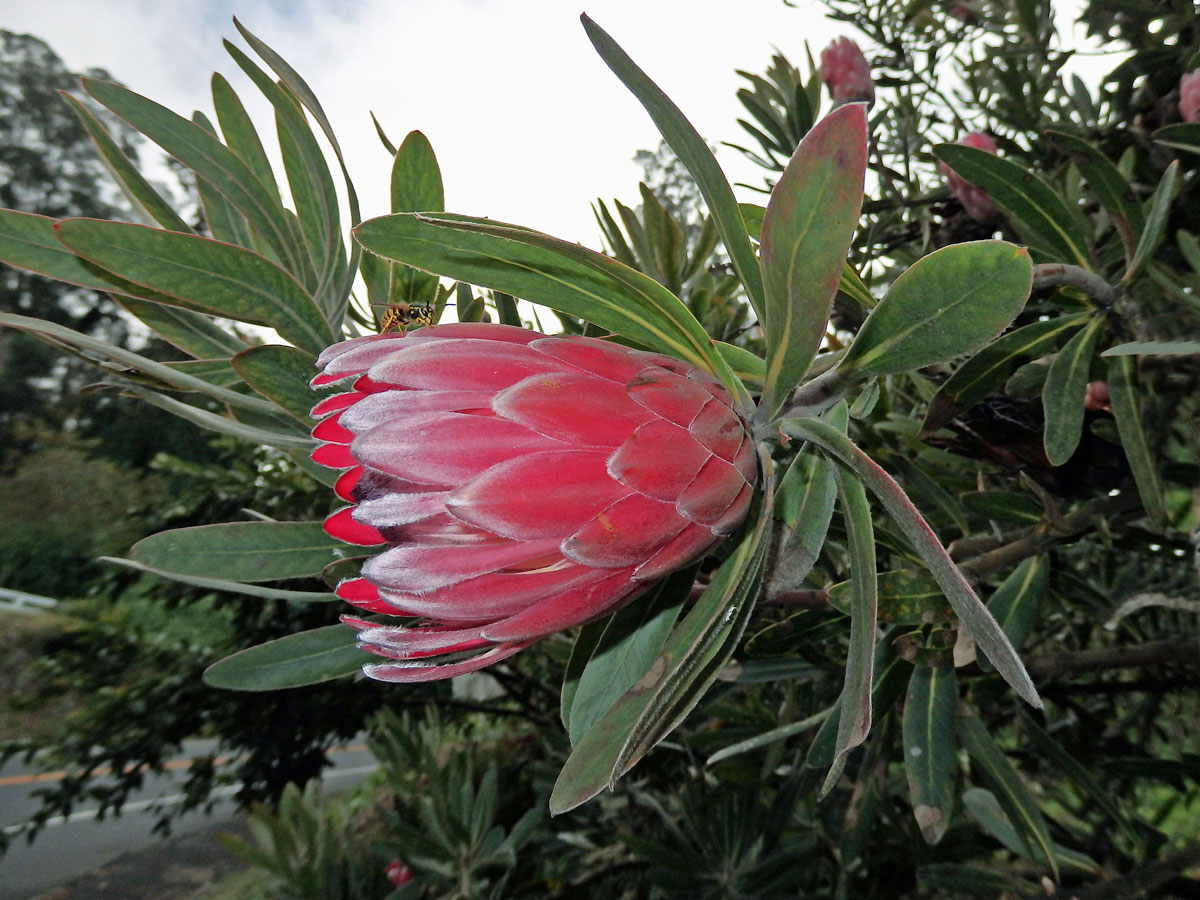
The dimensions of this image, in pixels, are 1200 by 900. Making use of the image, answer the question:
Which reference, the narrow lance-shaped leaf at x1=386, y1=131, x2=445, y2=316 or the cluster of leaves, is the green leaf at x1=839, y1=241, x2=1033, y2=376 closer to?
the cluster of leaves

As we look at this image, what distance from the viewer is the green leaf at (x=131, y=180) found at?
0.56m

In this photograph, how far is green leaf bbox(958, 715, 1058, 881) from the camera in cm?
74

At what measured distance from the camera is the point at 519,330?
392mm

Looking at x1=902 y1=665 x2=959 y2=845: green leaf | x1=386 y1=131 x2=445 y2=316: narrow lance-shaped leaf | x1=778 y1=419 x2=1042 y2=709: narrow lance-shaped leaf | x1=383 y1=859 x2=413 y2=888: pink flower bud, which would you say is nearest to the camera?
x1=778 y1=419 x2=1042 y2=709: narrow lance-shaped leaf

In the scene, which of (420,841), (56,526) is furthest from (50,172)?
(420,841)

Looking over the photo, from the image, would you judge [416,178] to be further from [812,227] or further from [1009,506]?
[1009,506]

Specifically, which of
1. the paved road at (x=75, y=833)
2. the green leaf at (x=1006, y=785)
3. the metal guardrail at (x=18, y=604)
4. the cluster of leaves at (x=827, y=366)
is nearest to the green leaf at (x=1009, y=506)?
the cluster of leaves at (x=827, y=366)

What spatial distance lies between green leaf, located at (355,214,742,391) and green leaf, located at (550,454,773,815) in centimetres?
10

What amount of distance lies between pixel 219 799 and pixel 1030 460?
3.15 metres

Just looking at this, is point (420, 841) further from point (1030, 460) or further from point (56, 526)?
point (56, 526)

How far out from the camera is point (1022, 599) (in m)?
0.73

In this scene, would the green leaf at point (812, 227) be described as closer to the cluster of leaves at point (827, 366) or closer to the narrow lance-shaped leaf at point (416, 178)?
the cluster of leaves at point (827, 366)

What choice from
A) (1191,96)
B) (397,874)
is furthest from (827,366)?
(397,874)

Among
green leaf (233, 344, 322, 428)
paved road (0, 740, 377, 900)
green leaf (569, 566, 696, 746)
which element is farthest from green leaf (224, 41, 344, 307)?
paved road (0, 740, 377, 900)
